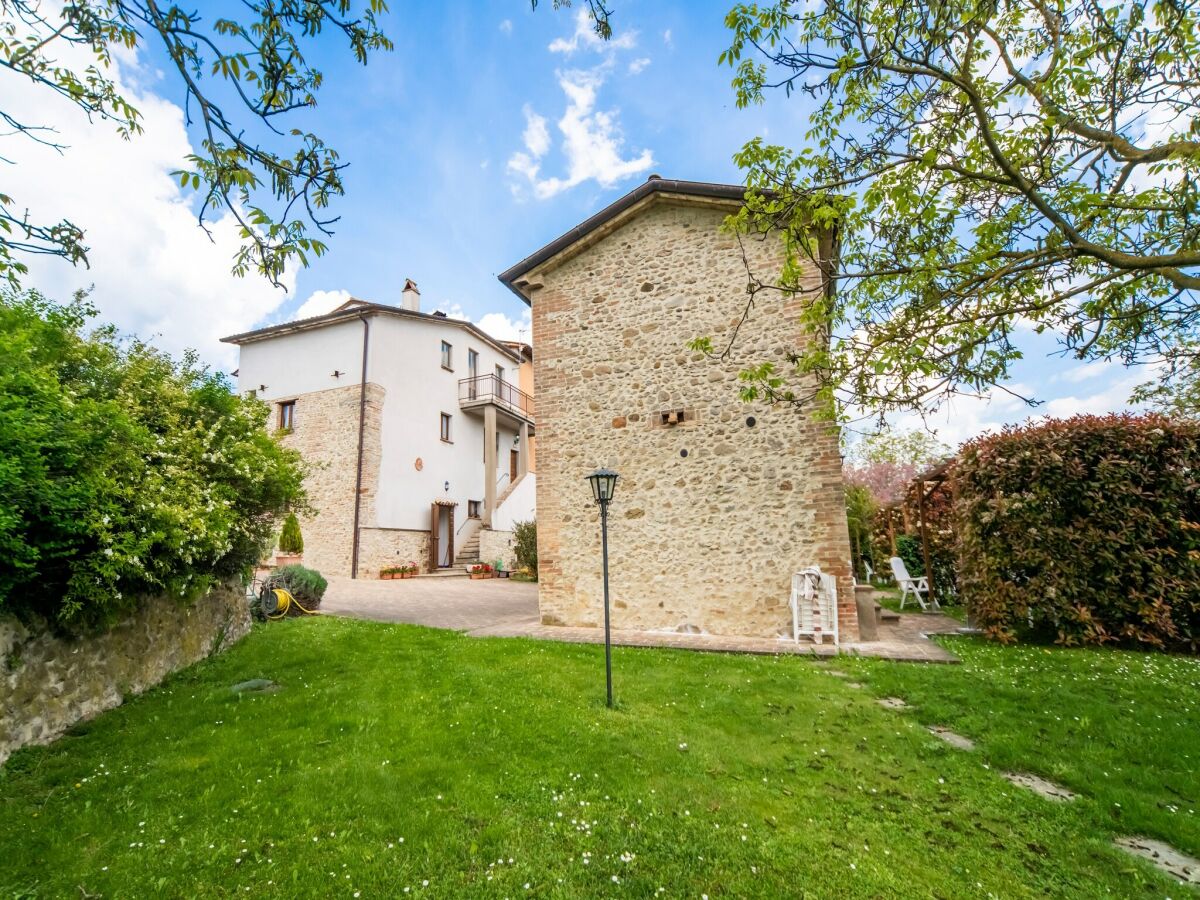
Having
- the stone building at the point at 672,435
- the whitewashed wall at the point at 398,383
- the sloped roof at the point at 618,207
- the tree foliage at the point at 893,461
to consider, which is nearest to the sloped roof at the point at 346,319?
the whitewashed wall at the point at 398,383

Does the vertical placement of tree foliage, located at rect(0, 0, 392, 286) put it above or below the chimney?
below

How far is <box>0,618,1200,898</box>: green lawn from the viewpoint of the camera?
2.40m

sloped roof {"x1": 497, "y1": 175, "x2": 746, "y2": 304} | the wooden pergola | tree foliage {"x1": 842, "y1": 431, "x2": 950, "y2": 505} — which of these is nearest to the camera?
sloped roof {"x1": 497, "y1": 175, "x2": 746, "y2": 304}

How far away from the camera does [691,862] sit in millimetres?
2480

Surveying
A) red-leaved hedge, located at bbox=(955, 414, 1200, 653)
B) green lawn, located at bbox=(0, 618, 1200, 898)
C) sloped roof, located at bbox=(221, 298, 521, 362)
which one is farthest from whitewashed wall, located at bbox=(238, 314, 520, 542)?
red-leaved hedge, located at bbox=(955, 414, 1200, 653)

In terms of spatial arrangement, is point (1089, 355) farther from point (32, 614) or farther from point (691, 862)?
point (32, 614)

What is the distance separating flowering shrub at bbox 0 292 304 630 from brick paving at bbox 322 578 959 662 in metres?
3.64

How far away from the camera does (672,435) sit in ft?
27.2

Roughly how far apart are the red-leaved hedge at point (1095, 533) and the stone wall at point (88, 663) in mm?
9753

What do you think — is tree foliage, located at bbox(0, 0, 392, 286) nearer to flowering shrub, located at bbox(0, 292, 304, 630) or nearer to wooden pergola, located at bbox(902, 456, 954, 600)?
flowering shrub, located at bbox(0, 292, 304, 630)

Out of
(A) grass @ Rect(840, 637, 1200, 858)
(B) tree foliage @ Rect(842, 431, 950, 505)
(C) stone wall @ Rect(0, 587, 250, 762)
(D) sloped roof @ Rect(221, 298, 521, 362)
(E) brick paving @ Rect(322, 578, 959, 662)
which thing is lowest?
(A) grass @ Rect(840, 637, 1200, 858)

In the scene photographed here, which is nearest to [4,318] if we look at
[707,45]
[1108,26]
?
[707,45]

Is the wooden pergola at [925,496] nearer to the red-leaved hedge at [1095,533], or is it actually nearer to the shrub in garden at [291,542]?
the red-leaved hedge at [1095,533]

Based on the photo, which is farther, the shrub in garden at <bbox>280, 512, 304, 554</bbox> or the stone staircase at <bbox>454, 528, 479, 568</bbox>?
the stone staircase at <bbox>454, 528, 479, 568</bbox>
